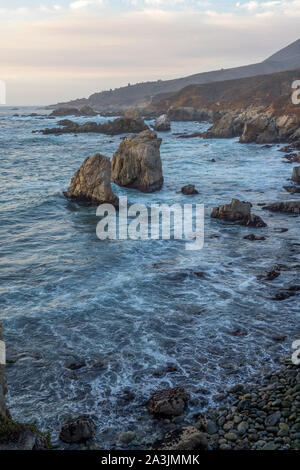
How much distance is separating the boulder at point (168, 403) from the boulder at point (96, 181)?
19.9 meters

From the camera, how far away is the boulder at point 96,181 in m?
28.0

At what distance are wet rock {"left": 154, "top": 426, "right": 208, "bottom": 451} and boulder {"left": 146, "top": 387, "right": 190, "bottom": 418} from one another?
0.54 meters

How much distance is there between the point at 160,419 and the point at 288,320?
6392 mm

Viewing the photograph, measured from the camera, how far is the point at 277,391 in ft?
31.9

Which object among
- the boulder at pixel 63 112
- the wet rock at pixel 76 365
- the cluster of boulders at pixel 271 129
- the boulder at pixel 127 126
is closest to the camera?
the wet rock at pixel 76 365

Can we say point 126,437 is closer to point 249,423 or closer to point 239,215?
point 249,423

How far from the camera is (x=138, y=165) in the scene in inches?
1321

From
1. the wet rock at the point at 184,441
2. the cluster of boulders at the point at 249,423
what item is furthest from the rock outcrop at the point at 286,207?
the wet rock at the point at 184,441

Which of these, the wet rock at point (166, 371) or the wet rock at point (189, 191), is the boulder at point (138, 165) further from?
the wet rock at point (166, 371)

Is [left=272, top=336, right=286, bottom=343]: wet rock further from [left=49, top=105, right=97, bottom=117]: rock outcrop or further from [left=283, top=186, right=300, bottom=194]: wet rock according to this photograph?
[left=49, top=105, right=97, bottom=117]: rock outcrop

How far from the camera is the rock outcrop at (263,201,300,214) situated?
26641 mm
